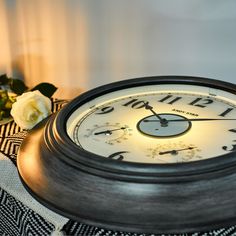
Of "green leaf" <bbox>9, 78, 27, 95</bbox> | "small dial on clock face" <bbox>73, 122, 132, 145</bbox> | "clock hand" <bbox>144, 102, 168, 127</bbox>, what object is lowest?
"green leaf" <bbox>9, 78, 27, 95</bbox>

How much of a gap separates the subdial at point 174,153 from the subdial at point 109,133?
0.20 feet

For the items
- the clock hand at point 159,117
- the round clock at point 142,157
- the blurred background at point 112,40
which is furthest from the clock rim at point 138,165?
the blurred background at point 112,40

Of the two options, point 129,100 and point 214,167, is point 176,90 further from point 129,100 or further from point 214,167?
point 214,167

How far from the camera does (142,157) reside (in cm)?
66

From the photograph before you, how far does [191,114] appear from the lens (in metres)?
0.78

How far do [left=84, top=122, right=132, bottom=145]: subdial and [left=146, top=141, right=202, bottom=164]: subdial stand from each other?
0.06m

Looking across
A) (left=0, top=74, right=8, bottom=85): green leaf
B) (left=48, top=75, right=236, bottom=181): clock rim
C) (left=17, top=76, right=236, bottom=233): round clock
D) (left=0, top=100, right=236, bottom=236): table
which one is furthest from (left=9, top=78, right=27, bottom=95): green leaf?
(left=48, top=75, right=236, bottom=181): clock rim

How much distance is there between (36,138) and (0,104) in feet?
0.96

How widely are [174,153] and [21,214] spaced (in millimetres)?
272

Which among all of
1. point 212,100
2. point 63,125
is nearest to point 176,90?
point 212,100

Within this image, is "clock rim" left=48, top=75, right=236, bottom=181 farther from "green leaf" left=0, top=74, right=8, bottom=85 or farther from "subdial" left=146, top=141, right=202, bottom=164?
"green leaf" left=0, top=74, right=8, bottom=85

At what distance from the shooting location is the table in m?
0.64

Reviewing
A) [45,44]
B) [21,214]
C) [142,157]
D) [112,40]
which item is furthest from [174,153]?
[45,44]

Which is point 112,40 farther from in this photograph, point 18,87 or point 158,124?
point 158,124
